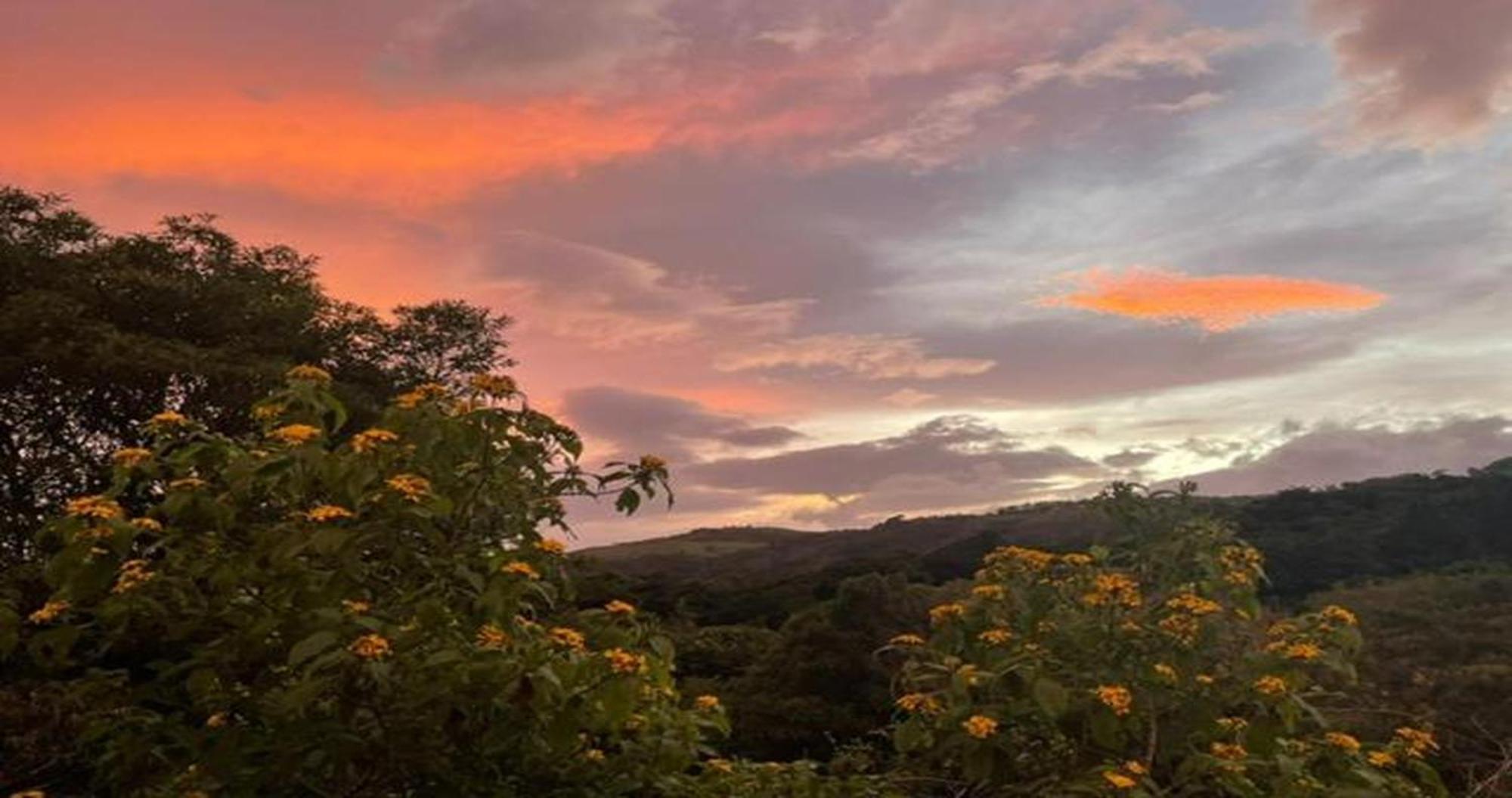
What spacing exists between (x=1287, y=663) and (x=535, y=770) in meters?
3.78

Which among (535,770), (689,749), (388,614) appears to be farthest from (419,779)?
(689,749)

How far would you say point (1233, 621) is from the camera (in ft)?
20.7

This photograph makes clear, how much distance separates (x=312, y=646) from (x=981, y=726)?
294 centimetres

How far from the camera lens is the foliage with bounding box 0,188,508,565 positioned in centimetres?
2273

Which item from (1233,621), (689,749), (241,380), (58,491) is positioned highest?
(241,380)

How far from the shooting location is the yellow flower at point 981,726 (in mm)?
5164

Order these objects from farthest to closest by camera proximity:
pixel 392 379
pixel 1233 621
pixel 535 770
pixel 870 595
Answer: pixel 392 379
pixel 870 595
pixel 1233 621
pixel 535 770

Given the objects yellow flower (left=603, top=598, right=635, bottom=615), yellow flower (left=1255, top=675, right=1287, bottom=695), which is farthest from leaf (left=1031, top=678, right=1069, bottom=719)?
yellow flower (left=603, top=598, right=635, bottom=615)

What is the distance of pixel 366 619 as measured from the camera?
14.5 feet

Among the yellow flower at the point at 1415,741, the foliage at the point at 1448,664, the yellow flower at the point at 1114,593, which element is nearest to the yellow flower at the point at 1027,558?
the yellow flower at the point at 1114,593

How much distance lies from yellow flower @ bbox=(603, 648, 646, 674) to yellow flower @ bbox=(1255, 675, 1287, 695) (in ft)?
10.1

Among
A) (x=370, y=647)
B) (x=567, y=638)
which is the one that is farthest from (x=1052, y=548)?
(x=370, y=647)

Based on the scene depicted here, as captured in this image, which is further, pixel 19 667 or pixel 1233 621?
pixel 19 667

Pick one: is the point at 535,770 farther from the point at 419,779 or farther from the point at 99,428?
the point at 99,428
